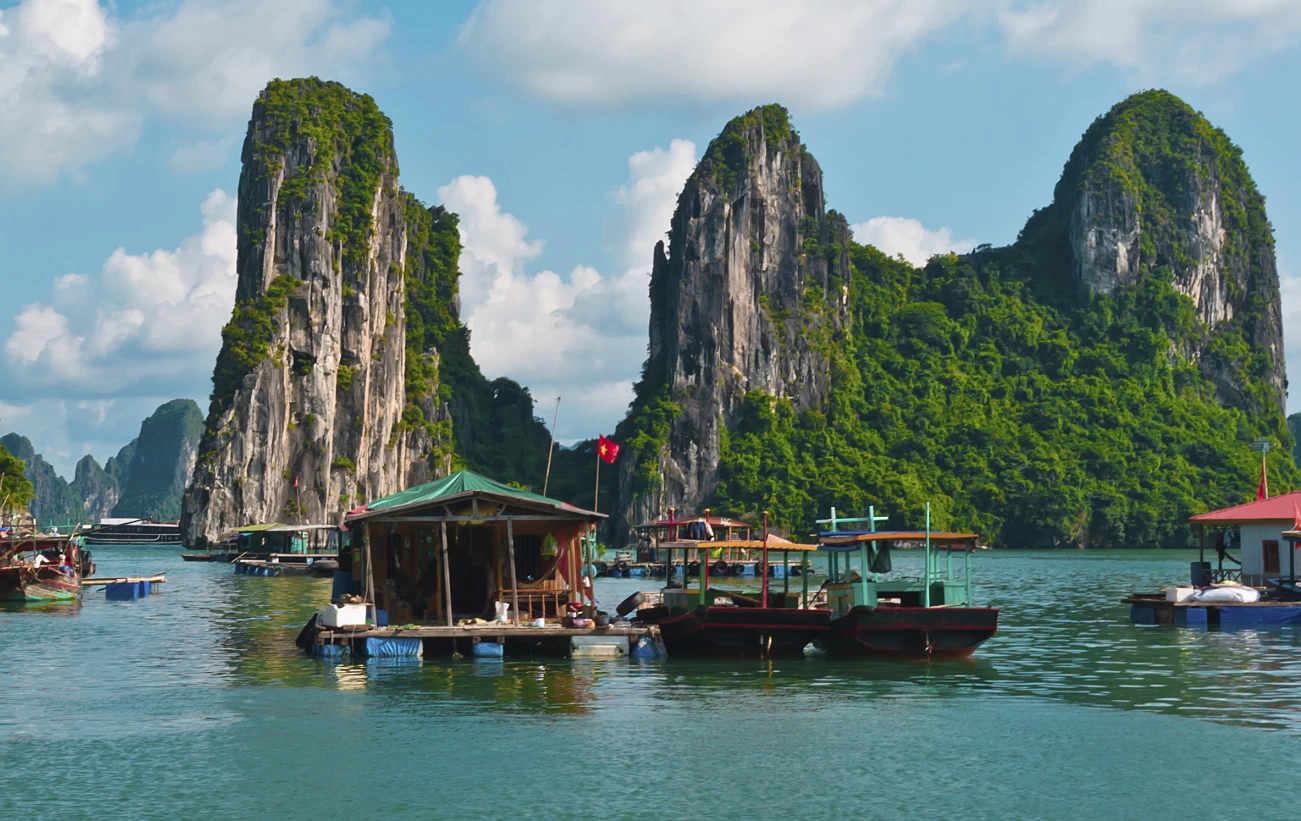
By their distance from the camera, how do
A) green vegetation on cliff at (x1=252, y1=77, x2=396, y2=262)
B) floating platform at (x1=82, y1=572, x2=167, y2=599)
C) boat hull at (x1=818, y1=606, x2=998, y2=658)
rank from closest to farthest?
boat hull at (x1=818, y1=606, x2=998, y2=658), floating platform at (x1=82, y1=572, x2=167, y2=599), green vegetation on cliff at (x1=252, y1=77, x2=396, y2=262)

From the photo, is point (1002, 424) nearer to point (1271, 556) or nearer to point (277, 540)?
point (277, 540)

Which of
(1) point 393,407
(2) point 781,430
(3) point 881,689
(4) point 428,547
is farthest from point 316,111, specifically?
(3) point 881,689

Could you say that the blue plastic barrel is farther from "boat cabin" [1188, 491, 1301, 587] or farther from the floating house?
"boat cabin" [1188, 491, 1301, 587]

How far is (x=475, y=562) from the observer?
35156 mm

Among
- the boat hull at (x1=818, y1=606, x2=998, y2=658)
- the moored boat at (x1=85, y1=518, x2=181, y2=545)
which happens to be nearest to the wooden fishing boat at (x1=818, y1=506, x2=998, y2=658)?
the boat hull at (x1=818, y1=606, x2=998, y2=658)

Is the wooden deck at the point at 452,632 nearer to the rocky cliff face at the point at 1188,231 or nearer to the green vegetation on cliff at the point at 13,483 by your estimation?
the green vegetation on cliff at the point at 13,483

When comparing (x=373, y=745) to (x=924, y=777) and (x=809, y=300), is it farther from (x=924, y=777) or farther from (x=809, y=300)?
(x=809, y=300)

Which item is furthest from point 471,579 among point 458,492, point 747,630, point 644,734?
point 644,734

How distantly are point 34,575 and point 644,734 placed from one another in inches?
1530

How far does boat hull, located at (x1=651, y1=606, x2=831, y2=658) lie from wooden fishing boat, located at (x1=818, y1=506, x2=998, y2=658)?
733mm

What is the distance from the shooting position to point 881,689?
2881cm

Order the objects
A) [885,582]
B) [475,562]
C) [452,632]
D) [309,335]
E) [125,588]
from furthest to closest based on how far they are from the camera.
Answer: [309,335] → [125,588] → [475,562] → [885,582] → [452,632]

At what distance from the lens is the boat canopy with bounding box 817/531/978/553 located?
3209 centimetres

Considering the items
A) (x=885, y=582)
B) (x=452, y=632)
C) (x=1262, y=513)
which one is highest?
(x=1262, y=513)
